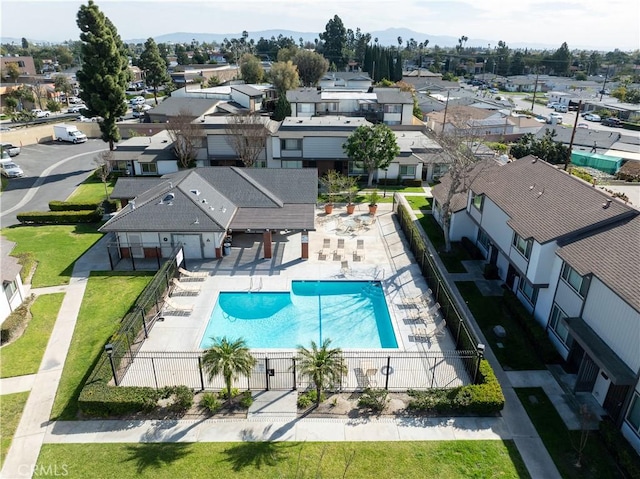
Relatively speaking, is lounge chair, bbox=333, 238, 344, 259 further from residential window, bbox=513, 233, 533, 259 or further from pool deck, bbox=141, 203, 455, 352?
residential window, bbox=513, 233, 533, 259

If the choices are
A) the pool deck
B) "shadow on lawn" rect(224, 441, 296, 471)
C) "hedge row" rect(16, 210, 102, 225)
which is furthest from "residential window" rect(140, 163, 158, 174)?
"shadow on lawn" rect(224, 441, 296, 471)

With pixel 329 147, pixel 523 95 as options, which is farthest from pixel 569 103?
pixel 329 147

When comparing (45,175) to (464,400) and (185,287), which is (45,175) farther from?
(464,400)

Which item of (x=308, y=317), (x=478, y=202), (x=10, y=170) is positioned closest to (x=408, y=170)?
(x=478, y=202)

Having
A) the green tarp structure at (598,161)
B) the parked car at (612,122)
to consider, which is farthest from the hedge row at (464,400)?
the parked car at (612,122)

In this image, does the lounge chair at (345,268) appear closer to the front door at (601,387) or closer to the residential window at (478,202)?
the residential window at (478,202)

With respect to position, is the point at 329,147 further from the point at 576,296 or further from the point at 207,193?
the point at 576,296
